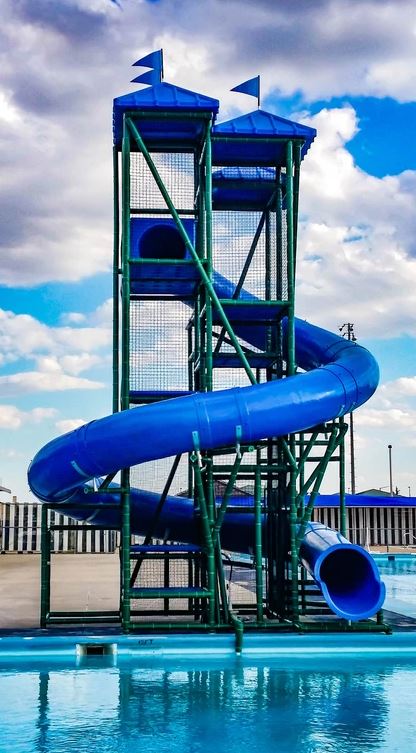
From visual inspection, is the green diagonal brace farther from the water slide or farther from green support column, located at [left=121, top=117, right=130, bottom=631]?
the water slide

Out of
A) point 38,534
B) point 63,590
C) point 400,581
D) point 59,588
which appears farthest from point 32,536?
point 63,590

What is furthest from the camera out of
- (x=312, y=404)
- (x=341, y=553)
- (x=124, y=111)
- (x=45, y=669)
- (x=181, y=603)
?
(x=181, y=603)

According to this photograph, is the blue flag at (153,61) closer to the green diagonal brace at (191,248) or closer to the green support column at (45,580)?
the green diagonal brace at (191,248)

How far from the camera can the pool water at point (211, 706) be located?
7.09 meters

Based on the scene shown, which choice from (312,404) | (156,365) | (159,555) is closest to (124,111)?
(156,365)

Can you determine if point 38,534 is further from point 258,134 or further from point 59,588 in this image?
point 258,134

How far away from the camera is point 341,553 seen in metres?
13.0

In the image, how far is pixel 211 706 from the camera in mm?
8352

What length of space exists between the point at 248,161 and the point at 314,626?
6.45 m

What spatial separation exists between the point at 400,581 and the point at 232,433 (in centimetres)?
1269

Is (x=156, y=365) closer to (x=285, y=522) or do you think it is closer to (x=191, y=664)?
(x=285, y=522)

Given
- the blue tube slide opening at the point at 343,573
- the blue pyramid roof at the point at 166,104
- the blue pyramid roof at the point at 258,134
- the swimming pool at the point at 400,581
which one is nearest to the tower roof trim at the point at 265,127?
the blue pyramid roof at the point at 258,134

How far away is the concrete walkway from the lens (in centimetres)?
1376

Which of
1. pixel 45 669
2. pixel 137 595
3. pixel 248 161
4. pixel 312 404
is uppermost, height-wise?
pixel 248 161
